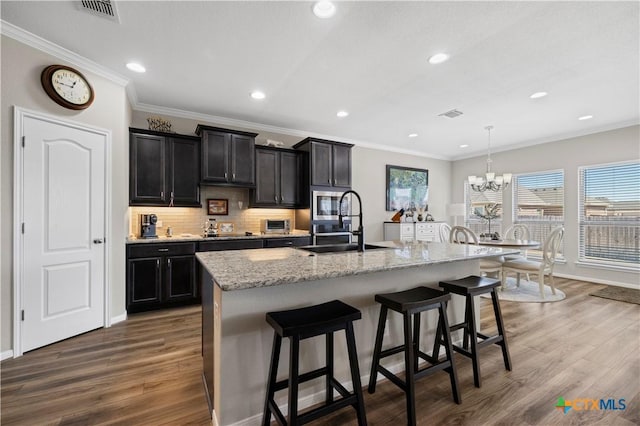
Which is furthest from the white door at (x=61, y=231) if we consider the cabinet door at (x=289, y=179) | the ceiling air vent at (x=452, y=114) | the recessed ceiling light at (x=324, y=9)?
the ceiling air vent at (x=452, y=114)

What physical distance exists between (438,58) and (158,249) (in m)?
3.83

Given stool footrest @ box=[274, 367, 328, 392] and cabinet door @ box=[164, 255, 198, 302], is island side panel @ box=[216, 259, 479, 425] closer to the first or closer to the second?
stool footrest @ box=[274, 367, 328, 392]

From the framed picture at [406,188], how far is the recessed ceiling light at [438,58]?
3690 mm

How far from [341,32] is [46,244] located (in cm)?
328

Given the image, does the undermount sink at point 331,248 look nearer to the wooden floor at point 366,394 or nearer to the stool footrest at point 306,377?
the stool footrest at point 306,377

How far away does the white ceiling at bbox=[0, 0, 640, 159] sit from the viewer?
2.19 metres

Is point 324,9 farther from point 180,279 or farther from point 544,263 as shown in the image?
point 544,263

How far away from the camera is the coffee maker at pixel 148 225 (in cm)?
378

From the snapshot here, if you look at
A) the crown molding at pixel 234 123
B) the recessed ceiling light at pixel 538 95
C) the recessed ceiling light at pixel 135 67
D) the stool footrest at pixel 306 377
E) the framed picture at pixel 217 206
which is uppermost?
the recessed ceiling light at pixel 135 67

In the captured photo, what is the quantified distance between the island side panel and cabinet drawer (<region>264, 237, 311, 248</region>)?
257cm

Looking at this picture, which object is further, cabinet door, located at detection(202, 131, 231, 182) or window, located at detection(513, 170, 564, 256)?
window, located at detection(513, 170, 564, 256)

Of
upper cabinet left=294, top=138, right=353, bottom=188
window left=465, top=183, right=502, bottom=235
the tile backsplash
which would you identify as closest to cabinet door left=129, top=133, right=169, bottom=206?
the tile backsplash

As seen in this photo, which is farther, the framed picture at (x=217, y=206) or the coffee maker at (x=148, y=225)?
the framed picture at (x=217, y=206)

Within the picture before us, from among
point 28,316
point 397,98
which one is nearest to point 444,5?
point 397,98
